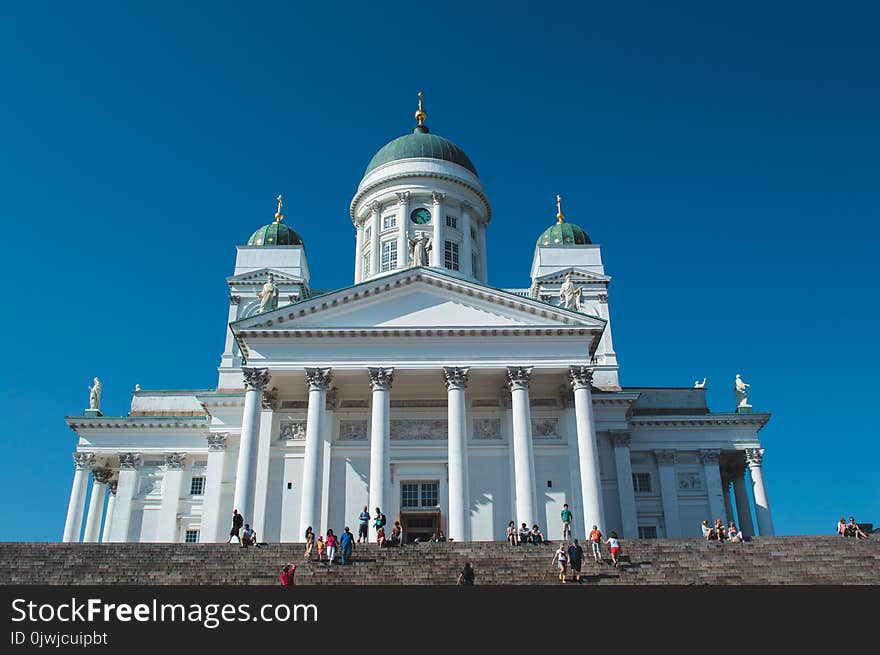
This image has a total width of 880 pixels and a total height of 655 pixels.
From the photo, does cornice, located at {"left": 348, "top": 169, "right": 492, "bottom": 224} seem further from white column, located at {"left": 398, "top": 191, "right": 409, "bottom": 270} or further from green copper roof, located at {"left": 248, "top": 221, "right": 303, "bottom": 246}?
green copper roof, located at {"left": 248, "top": 221, "right": 303, "bottom": 246}

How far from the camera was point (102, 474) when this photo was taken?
40531mm

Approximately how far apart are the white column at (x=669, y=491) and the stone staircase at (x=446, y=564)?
1351cm

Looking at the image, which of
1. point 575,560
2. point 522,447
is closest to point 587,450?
point 522,447

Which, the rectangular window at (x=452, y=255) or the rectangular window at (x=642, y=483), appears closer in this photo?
the rectangular window at (x=642, y=483)

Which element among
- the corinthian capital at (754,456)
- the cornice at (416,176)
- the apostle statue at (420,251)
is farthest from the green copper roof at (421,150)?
the corinthian capital at (754,456)

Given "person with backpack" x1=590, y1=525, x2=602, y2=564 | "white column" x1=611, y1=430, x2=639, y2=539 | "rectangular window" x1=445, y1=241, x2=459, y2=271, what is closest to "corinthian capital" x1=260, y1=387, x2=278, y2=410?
"rectangular window" x1=445, y1=241, x2=459, y2=271

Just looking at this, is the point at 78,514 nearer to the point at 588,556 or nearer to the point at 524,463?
the point at 524,463

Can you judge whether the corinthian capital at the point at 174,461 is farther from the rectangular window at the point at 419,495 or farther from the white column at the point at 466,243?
the white column at the point at 466,243

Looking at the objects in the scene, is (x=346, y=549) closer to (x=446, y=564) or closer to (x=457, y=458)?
(x=446, y=564)

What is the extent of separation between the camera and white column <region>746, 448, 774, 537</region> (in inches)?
1483

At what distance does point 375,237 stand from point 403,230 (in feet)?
5.48

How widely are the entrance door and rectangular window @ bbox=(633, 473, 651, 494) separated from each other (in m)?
11.7

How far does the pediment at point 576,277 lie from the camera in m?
44.3
